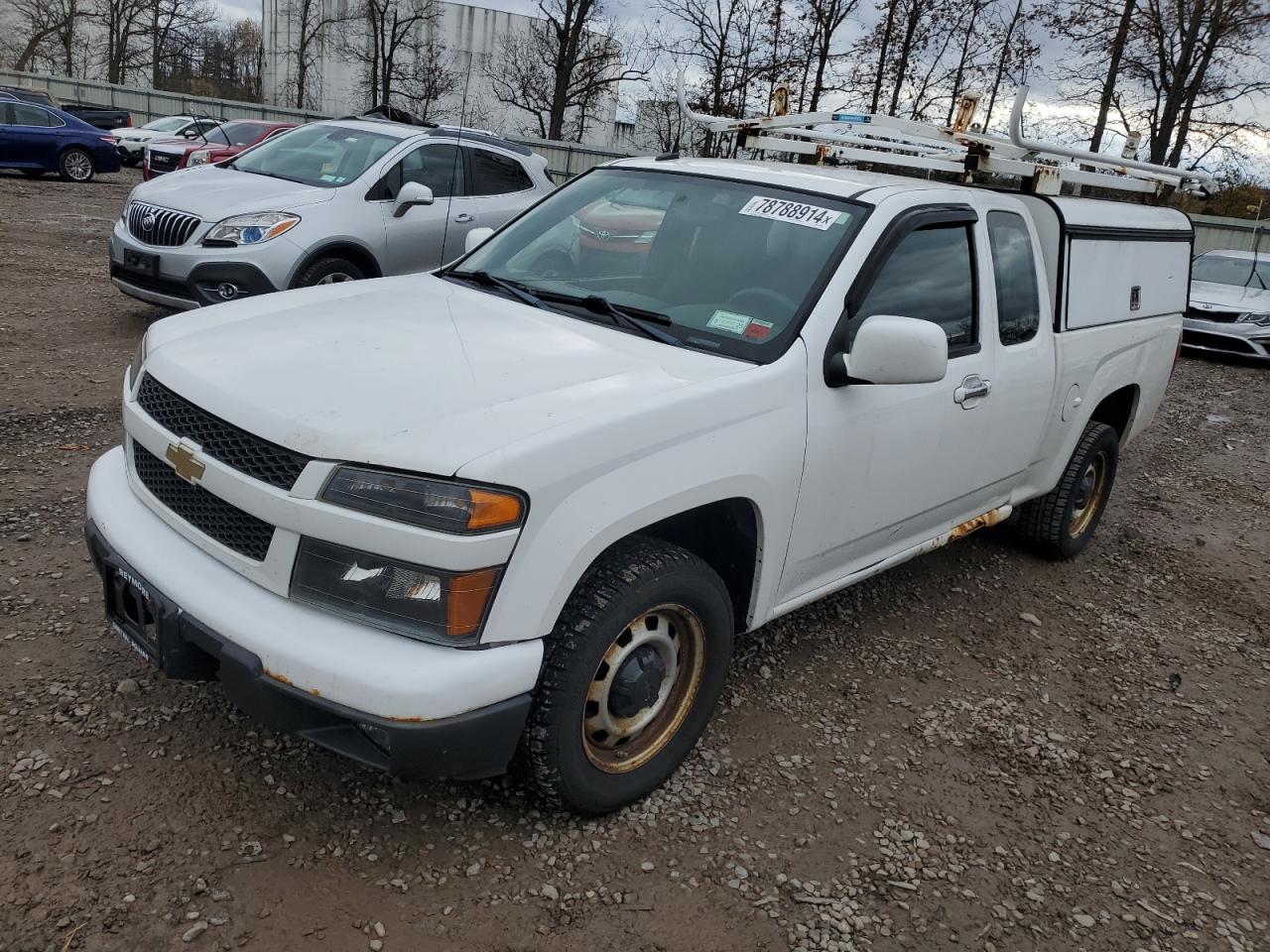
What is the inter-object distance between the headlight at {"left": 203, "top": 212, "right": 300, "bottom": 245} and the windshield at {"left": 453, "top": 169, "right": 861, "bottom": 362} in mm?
3654

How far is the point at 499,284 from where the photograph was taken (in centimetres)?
365

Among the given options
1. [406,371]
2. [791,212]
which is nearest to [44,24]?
[791,212]

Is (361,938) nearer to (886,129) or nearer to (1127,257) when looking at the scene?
(886,129)

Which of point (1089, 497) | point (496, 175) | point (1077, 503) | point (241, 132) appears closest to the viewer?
point (1077, 503)

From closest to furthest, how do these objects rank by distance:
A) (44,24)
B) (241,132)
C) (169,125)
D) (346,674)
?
(346,674) → (241,132) → (169,125) → (44,24)

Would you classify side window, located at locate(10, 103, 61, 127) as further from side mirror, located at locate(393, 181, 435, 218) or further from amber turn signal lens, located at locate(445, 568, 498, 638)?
amber turn signal lens, located at locate(445, 568, 498, 638)

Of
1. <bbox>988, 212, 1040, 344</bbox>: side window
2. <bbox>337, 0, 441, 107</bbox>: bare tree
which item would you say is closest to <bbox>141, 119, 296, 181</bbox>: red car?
<bbox>988, 212, 1040, 344</bbox>: side window

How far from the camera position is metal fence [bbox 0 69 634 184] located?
24234mm

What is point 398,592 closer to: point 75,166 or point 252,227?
point 252,227

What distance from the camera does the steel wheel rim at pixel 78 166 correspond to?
18.7 meters

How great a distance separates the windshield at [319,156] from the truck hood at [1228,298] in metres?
10.4

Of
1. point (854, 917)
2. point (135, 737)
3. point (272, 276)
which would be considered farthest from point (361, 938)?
point (272, 276)

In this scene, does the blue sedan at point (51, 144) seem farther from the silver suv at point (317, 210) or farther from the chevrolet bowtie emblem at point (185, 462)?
the chevrolet bowtie emblem at point (185, 462)

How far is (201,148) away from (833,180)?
16.1 meters
